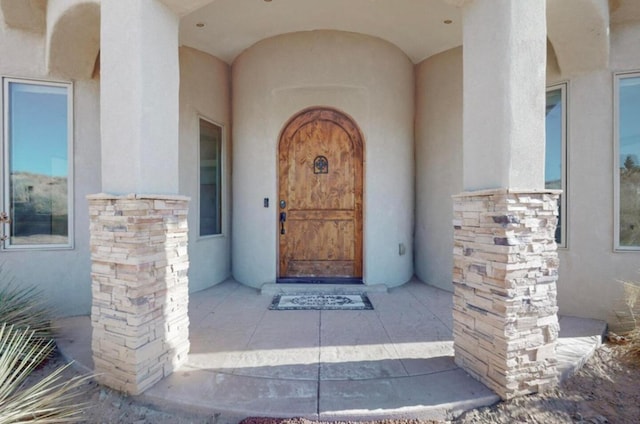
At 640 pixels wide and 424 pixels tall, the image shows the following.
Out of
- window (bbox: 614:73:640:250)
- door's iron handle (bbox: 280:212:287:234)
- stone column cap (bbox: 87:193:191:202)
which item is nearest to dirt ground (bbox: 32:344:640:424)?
stone column cap (bbox: 87:193:191:202)

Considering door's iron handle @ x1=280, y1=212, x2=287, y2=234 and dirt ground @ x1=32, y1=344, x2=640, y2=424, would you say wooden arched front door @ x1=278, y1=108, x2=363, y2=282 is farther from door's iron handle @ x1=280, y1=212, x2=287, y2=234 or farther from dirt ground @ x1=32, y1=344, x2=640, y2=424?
dirt ground @ x1=32, y1=344, x2=640, y2=424

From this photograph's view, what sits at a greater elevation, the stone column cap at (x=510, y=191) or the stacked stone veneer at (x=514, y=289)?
the stone column cap at (x=510, y=191)

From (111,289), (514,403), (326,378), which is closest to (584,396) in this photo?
(514,403)

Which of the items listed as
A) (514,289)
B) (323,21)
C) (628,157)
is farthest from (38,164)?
(628,157)

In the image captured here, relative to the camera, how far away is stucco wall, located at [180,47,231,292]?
4688 mm

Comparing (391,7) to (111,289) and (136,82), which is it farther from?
(111,289)

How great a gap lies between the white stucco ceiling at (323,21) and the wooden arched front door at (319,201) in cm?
127

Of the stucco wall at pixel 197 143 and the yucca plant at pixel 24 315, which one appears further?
the stucco wall at pixel 197 143

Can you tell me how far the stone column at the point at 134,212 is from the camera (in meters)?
2.40

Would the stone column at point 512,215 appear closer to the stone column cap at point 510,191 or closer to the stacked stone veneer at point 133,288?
the stone column cap at point 510,191

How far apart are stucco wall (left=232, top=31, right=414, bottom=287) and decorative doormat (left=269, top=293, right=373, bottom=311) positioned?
0.45 meters

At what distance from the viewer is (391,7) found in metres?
4.05

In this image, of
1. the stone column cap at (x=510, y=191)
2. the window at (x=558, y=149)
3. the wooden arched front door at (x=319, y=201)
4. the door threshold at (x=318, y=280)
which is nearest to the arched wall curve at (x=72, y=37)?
the wooden arched front door at (x=319, y=201)

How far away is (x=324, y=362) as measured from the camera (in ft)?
9.06
